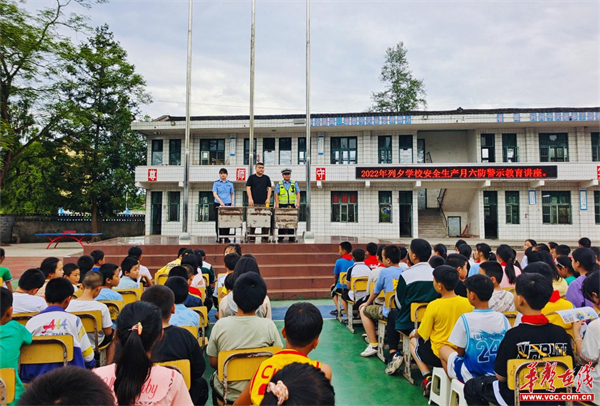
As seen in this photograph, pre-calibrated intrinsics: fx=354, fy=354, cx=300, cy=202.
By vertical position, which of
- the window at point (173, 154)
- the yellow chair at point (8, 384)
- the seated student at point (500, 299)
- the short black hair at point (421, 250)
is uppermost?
the window at point (173, 154)

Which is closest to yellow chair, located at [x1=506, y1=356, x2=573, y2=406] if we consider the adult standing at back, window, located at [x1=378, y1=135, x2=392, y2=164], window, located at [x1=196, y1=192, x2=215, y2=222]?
the adult standing at back

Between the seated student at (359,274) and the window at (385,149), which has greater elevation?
the window at (385,149)

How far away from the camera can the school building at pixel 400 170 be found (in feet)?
59.3

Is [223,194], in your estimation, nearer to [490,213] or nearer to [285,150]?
Answer: [285,150]

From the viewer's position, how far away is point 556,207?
18453 mm

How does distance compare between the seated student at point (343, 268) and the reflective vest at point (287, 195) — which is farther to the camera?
the reflective vest at point (287, 195)

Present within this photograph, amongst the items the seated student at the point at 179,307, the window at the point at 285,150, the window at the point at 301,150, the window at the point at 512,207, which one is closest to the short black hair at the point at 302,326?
the seated student at the point at 179,307

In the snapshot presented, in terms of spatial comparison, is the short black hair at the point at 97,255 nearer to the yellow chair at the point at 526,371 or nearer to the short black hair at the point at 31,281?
the short black hair at the point at 31,281

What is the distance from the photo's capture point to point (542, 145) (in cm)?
1892

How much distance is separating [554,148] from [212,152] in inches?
732

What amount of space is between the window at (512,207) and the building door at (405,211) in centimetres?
504

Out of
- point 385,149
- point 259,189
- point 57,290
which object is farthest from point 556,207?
point 57,290

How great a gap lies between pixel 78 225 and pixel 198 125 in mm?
10650

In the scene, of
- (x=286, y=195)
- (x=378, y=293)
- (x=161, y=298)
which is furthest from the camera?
(x=286, y=195)
